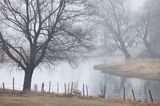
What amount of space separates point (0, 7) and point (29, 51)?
17.3 ft

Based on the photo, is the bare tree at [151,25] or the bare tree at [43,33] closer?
the bare tree at [43,33]

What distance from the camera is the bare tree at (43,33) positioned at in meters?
33.5

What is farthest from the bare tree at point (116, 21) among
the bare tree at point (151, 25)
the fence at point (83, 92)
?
the fence at point (83, 92)

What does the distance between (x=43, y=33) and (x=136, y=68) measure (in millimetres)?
36862

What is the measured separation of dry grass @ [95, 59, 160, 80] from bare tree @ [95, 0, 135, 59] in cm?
636

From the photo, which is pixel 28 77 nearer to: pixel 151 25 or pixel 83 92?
pixel 83 92

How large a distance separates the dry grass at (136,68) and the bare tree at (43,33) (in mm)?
26756

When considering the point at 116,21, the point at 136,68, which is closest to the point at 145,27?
the point at 116,21

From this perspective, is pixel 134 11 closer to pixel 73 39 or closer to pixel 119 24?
pixel 119 24

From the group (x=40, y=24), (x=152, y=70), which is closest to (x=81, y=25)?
(x=40, y=24)

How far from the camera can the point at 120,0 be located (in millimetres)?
80125

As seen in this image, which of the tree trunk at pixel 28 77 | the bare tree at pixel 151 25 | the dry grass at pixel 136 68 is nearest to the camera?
the tree trunk at pixel 28 77

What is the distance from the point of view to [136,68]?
223 ft

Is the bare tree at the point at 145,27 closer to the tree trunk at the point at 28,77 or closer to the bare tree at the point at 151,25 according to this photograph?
the bare tree at the point at 151,25
